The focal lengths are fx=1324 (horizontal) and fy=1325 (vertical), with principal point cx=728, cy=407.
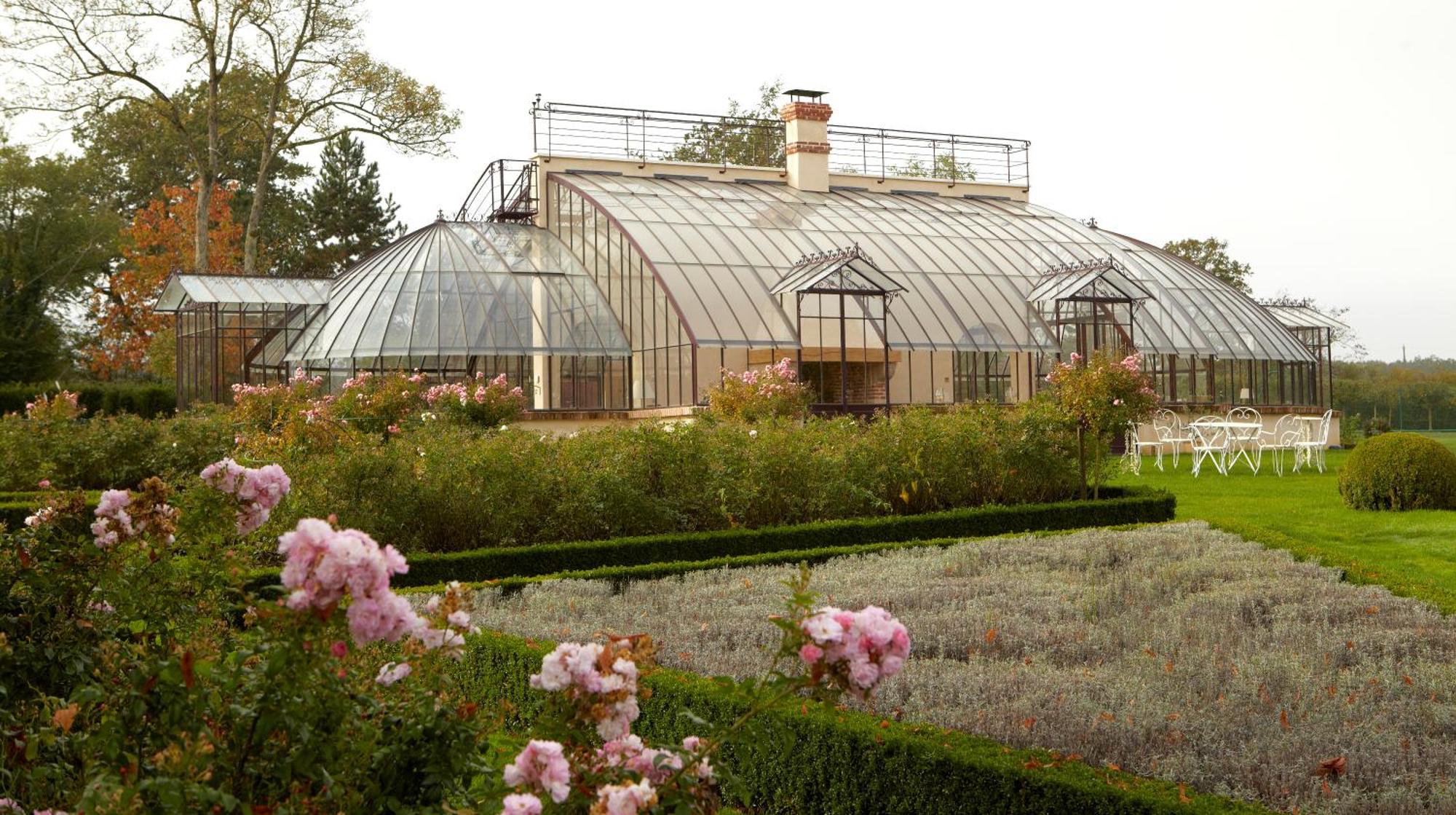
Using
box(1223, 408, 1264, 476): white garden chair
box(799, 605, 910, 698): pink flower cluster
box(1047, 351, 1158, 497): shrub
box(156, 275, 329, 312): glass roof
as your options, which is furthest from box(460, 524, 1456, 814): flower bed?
box(156, 275, 329, 312): glass roof

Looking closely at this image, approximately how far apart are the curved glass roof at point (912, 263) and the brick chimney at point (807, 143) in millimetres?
424

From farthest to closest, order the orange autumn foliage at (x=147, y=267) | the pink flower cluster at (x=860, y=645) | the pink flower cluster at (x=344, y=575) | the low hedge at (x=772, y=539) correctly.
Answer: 1. the orange autumn foliage at (x=147, y=267)
2. the low hedge at (x=772, y=539)
3. the pink flower cluster at (x=860, y=645)
4. the pink flower cluster at (x=344, y=575)

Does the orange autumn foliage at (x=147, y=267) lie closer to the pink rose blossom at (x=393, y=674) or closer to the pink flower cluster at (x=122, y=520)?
the pink flower cluster at (x=122, y=520)

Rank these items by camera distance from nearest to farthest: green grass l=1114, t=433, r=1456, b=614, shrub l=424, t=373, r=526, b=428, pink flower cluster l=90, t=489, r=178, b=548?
pink flower cluster l=90, t=489, r=178, b=548 < green grass l=1114, t=433, r=1456, b=614 < shrub l=424, t=373, r=526, b=428

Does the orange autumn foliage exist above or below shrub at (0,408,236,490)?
above

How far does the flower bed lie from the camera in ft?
15.7

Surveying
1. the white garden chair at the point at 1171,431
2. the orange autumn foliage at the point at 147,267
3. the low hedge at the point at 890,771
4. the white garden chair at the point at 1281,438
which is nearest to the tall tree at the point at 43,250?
the orange autumn foliage at the point at 147,267

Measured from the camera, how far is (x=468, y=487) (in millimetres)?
10898

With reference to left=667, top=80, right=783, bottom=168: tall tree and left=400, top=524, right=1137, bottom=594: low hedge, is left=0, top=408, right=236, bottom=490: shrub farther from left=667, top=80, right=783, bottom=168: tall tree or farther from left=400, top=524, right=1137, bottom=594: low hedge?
left=667, top=80, right=783, bottom=168: tall tree

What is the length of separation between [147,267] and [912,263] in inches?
829

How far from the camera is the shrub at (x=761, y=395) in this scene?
61.3 feet

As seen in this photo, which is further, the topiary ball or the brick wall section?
the brick wall section

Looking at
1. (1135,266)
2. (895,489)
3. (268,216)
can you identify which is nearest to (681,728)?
(895,489)

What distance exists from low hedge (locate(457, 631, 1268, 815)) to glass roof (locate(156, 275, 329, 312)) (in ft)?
73.4
